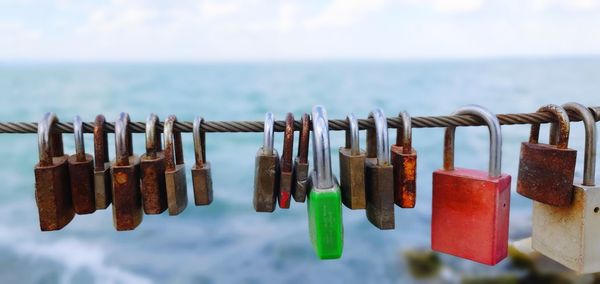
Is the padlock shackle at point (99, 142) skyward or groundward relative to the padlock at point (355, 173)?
skyward

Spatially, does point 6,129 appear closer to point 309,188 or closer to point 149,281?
point 309,188

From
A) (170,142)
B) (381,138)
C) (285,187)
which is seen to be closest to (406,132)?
(381,138)

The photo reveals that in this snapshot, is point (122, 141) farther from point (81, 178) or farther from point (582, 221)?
point (582, 221)

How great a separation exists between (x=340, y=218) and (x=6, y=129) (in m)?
1.12

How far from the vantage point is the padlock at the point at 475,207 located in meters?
1.58

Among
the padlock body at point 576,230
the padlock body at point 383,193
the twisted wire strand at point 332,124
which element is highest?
the twisted wire strand at point 332,124

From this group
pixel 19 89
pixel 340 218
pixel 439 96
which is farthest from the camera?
pixel 19 89

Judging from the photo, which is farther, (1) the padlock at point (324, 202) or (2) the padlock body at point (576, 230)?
(2) the padlock body at point (576, 230)

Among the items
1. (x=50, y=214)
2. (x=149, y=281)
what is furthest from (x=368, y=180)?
(x=149, y=281)

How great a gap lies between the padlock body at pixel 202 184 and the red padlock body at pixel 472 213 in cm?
76

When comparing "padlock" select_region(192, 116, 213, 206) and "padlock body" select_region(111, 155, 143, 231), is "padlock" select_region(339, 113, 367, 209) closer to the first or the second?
"padlock" select_region(192, 116, 213, 206)

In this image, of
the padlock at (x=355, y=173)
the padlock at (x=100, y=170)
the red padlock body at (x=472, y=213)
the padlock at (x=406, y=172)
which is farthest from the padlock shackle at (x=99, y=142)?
→ the red padlock body at (x=472, y=213)

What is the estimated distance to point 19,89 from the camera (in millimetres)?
50469

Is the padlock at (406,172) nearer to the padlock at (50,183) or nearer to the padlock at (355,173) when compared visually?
the padlock at (355,173)
